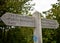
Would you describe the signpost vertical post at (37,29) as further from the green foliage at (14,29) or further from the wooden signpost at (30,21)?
the green foliage at (14,29)

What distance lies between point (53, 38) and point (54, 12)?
65.3 inches

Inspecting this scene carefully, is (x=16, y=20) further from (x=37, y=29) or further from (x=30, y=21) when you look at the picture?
(x=37, y=29)

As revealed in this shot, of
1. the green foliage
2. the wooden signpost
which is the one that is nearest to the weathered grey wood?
the wooden signpost

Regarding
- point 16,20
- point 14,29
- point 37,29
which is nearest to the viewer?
point 16,20

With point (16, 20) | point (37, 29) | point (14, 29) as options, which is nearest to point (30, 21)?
point (37, 29)

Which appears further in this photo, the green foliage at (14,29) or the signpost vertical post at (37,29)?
the green foliage at (14,29)

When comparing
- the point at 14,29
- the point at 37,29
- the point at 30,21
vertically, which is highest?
the point at 30,21

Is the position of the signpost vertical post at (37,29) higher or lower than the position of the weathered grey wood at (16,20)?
lower

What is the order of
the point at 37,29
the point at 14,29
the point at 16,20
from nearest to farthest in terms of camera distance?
the point at 16,20 → the point at 37,29 → the point at 14,29

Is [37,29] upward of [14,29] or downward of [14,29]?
upward

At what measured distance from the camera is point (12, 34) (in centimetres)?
752

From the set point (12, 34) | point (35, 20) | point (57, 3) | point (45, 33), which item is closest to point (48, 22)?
point (35, 20)

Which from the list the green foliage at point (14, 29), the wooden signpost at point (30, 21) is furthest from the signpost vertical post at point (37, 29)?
the green foliage at point (14, 29)

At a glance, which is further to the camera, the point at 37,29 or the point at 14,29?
the point at 14,29
